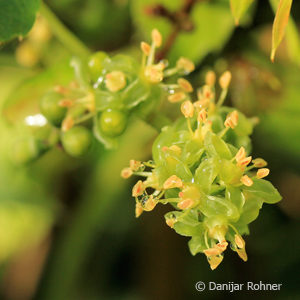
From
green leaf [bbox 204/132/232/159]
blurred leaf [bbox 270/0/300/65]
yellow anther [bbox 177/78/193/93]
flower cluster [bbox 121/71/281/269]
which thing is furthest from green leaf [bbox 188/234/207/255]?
blurred leaf [bbox 270/0/300/65]

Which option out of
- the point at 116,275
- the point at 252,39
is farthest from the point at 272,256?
the point at 252,39

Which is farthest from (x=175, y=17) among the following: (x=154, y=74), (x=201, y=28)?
(x=154, y=74)

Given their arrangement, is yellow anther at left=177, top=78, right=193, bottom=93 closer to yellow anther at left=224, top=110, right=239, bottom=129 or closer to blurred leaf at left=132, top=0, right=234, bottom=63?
yellow anther at left=224, top=110, right=239, bottom=129

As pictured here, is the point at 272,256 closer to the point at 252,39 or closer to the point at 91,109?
the point at 252,39

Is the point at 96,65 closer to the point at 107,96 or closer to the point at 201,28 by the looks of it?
the point at 107,96

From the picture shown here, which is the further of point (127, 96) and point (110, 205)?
point (110, 205)

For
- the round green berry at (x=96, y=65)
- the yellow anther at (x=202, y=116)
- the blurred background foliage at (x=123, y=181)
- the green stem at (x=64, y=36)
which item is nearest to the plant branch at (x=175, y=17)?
the blurred background foliage at (x=123, y=181)

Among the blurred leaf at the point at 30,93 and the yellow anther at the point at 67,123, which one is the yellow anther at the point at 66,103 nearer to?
the yellow anther at the point at 67,123
